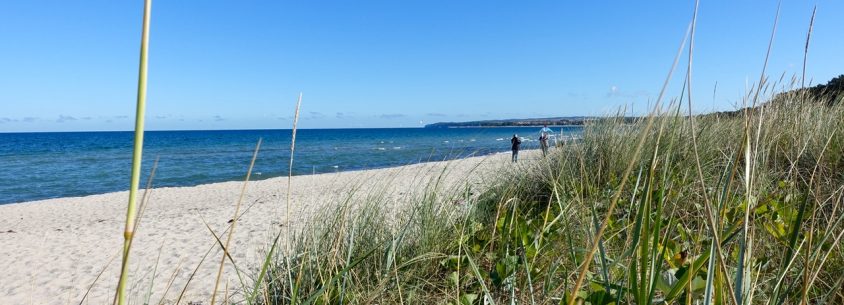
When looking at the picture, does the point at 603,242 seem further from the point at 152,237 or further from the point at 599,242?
the point at 152,237

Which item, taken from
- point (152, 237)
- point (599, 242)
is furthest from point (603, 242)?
point (152, 237)

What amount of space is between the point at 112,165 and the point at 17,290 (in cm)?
2459

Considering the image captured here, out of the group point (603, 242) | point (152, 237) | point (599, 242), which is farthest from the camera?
point (152, 237)

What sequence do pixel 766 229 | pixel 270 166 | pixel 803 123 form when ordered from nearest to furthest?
pixel 766 229
pixel 803 123
pixel 270 166

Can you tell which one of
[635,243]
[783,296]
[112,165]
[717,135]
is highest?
[717,135]

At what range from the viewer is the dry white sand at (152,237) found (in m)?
3.85

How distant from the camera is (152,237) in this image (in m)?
8.06

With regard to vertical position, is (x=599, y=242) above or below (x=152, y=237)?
above

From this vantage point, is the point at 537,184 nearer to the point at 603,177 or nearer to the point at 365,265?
the point at 603,177

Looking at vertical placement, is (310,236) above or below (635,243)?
below

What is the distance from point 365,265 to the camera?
227 centimetres

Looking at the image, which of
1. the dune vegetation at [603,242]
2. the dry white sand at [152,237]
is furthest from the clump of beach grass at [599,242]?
the dry white sand at [152,237]

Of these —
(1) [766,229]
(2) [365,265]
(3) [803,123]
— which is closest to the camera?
(1) [766,229]

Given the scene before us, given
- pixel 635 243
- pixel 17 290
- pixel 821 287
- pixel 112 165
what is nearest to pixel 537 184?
pixel 821 287
